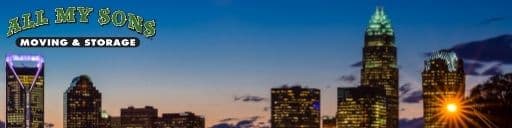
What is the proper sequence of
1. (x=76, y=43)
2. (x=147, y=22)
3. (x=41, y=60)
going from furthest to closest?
Result: (x=41, y=60)
(x=147, y=22)
(x=76, y=43)

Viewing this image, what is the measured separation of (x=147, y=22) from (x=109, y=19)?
182 cm

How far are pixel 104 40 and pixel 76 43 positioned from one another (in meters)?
1.32

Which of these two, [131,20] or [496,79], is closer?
[496,79]

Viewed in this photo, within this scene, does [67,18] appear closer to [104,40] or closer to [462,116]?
[104,40]

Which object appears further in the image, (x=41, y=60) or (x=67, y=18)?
(x=41, y=60)

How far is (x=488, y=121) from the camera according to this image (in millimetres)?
51875

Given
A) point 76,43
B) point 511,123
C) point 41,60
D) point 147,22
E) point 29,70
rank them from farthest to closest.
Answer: point 29,70 → point 41,60 → point 147,22 → point 76,43 → point 511,123

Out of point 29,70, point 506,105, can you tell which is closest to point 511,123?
point 506,105

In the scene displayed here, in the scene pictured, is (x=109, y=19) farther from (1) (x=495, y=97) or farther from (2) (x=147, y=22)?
(1) (x=495, y=97)

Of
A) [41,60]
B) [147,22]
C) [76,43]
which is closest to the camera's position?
[76,43]

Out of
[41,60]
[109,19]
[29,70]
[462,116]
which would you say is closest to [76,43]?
[109,19]

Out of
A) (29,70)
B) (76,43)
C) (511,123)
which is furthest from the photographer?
(29,70)

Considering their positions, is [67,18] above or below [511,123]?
above

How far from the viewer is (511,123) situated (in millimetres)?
51281
